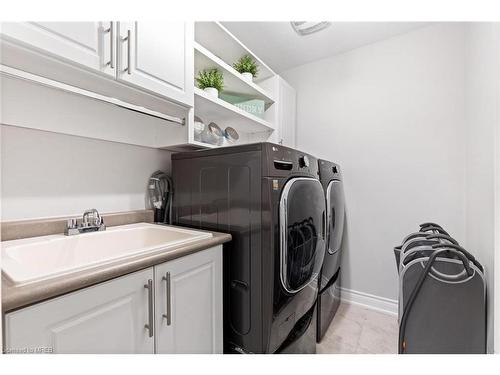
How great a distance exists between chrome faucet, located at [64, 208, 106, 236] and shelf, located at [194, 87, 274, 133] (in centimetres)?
98

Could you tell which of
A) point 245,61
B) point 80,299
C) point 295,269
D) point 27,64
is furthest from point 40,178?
point 245,61

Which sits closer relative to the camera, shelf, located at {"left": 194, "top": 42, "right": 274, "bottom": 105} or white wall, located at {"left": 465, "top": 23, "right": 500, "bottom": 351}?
white wall, located at {"left": 465, "top": 23, "right": 500, "bottom": 351}

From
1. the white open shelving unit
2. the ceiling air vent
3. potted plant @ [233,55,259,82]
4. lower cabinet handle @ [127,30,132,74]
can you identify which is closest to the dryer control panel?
the white open shelving unit

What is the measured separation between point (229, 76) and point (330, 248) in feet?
5.58

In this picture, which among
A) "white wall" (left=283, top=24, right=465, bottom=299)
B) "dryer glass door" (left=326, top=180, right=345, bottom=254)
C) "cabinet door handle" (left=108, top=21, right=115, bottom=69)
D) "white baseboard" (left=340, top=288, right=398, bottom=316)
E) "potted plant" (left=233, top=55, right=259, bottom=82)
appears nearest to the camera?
"cabinet door handle" (left=108, top=21, right=115, bottom=69)

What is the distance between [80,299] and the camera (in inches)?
26.2

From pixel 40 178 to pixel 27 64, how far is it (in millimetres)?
548

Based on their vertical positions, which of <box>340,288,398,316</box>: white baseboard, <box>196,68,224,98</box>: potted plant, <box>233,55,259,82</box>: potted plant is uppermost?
<box>233,55,259,82</box>: potted plant

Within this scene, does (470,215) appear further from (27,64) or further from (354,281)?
(27,64)

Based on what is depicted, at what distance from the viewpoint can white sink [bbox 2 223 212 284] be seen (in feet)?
2.22

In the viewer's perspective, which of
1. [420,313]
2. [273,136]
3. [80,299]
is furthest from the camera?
[273,136]

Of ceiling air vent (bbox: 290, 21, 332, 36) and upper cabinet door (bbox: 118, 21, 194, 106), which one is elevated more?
ceiling air vent (bbox: 290, 21, 332, 36)

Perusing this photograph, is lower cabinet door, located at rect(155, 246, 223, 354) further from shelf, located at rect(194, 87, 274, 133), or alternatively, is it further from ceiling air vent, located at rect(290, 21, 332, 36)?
ceiling air vent, located at rect(290, 21, 332, 36)

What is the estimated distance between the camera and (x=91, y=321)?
0.69 m
